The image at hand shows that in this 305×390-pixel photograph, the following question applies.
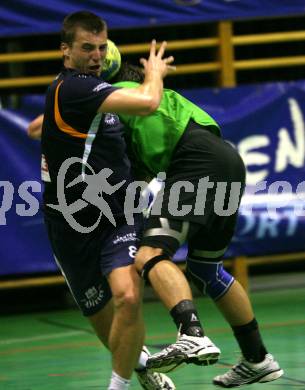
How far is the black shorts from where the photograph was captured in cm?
482

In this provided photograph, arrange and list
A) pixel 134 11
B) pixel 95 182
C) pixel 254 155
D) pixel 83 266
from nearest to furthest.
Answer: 1. pixel 95 182
2. pixel 83 266
3. pixel 134 11
4. pixel 254 155

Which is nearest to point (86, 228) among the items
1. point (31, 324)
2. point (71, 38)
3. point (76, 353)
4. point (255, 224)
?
point (71, 38)

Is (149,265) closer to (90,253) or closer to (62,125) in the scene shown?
(90,253)

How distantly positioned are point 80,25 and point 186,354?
1.56 m

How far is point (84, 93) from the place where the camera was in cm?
474

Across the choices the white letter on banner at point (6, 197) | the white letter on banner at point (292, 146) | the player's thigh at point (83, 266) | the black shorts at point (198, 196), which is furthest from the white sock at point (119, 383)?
the white letter on banner at point (292, 146)

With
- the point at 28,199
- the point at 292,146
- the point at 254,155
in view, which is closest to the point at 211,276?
the point at 28,199

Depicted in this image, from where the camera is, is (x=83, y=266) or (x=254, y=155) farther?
(x=254, y=155)

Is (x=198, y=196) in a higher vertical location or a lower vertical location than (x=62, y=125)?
lower

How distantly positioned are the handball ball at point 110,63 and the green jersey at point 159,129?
10cm

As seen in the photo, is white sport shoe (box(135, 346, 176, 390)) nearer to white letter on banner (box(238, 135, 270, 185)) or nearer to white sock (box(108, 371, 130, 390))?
white sock (box(108, 371, 130, 390))

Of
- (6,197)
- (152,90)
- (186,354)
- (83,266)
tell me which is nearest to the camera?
(186,354)

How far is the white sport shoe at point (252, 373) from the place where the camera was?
5.23 metres

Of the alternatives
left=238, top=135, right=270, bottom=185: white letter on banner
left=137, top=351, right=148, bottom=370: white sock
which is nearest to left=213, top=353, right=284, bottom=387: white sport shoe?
left=137, top=351, right=148, bottom=370: white sock
